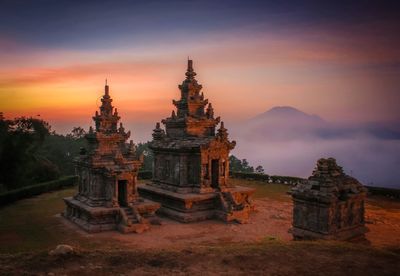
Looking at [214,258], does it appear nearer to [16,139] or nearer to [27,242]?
[27,242]

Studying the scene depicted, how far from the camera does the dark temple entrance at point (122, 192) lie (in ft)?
78.8

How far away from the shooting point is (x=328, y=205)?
47.4ft

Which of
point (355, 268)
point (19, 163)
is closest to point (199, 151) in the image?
point (355, 268)

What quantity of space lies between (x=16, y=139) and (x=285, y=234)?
2990 centimetres

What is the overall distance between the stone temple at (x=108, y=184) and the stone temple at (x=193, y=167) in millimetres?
2869

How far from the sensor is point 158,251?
39.2 ft

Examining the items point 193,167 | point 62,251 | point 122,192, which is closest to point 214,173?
point 193,167

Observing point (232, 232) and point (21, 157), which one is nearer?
point (232, 232)

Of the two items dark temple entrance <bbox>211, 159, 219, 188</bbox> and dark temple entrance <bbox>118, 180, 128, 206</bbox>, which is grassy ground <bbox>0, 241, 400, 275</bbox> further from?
dark temple entrance <bbox>211, 159, 219, 188</bbox>

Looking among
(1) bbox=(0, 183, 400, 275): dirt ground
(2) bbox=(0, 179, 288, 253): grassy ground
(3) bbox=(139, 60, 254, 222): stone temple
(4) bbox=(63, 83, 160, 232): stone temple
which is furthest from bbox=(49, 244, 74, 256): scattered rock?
(3) bbox=(139, 60, 254, 222): stone temple

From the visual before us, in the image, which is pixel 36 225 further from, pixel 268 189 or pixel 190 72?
pixel 268 189

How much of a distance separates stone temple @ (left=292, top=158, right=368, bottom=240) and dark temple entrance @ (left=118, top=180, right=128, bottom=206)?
1200cm

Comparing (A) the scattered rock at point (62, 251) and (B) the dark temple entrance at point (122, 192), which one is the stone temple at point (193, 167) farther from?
(A) the scattered rock at point (62, 251)

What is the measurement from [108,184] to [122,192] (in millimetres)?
1249
